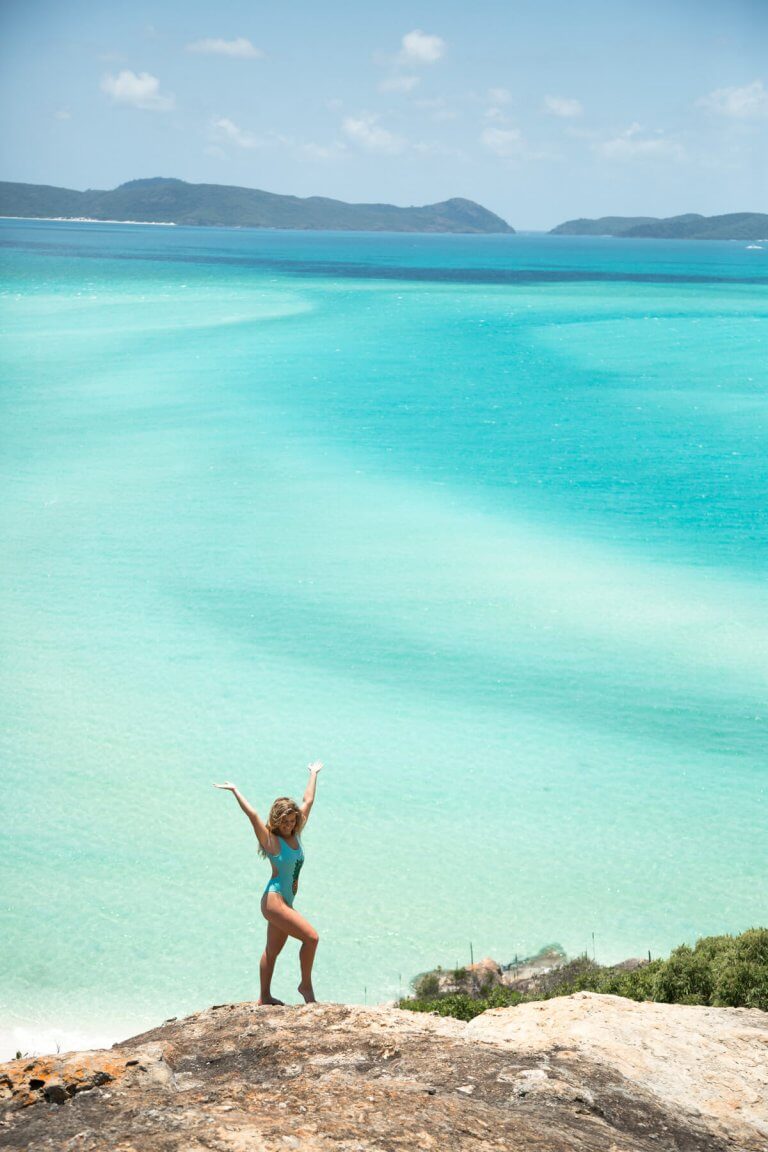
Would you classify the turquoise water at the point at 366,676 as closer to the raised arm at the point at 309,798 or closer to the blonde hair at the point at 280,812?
the raised arm at the point at 309,798

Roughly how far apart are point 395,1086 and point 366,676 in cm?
1238

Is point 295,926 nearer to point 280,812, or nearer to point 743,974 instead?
point 280,812

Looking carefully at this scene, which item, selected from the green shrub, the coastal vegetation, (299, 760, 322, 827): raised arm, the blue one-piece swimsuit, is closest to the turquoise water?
the coastal vegetation

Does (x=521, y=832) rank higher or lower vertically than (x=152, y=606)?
lower

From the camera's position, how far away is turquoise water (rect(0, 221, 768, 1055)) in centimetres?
1084

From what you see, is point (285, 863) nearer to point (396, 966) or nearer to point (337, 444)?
point (396, 966)

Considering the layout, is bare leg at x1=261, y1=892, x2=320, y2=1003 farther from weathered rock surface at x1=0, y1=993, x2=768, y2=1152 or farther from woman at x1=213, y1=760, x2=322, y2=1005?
weathered rock surface at x1=0, y1=993, x2=768, y2=1152

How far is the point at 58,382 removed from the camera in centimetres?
3656

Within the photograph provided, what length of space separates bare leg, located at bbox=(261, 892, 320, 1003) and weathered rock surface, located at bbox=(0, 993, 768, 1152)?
2.26ft

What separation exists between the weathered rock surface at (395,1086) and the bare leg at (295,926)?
688 millimetres

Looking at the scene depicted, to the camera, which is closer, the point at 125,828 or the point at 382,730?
the point at 125,828

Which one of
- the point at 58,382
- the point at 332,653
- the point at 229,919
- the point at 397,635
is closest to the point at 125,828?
the point at 229,919

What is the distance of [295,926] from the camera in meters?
5.74

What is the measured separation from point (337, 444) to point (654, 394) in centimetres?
1366
